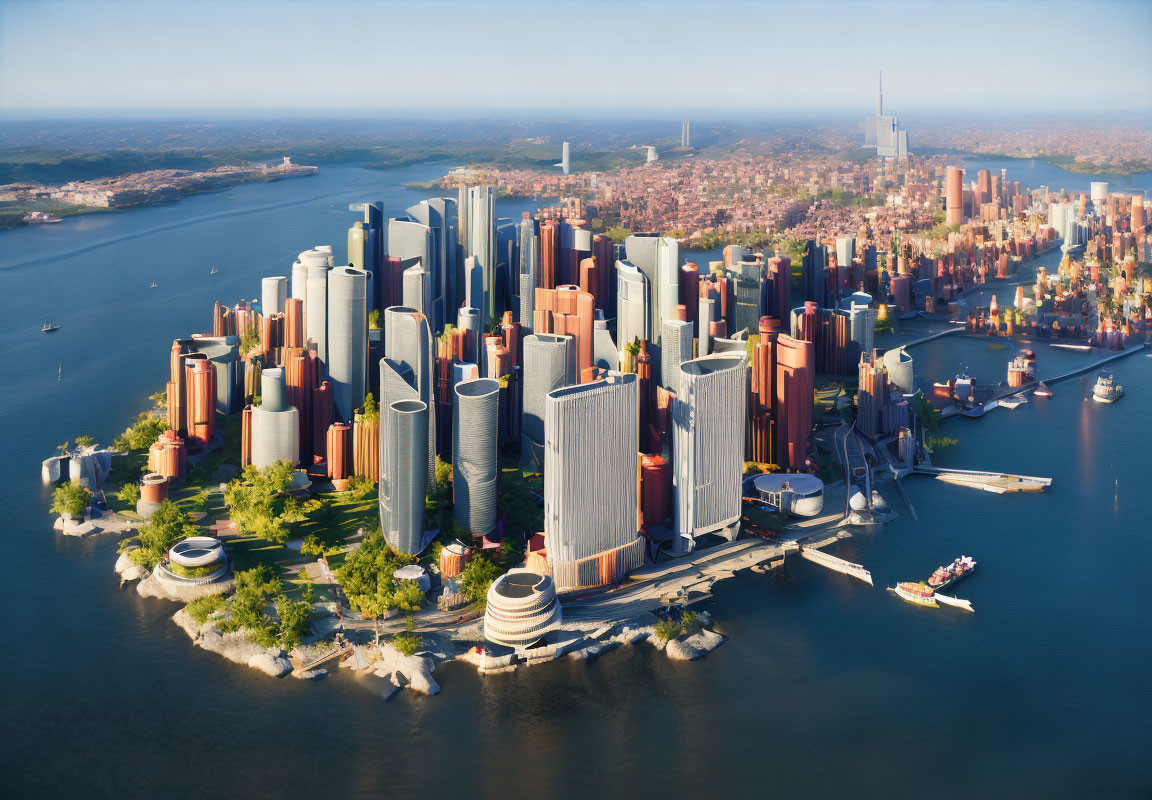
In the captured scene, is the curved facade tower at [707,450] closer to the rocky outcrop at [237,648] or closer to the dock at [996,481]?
the dock at [996,481]

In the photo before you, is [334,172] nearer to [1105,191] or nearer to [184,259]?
[184,259]

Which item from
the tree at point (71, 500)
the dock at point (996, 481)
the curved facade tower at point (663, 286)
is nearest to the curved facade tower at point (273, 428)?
the tree at point (71, 500)

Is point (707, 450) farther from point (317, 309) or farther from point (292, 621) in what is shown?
point (317, 309)

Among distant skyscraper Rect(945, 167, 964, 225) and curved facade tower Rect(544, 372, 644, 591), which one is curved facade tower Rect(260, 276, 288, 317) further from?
distant skyscraper Rect(945, 167, 964, 225)

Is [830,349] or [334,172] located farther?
[334,172]

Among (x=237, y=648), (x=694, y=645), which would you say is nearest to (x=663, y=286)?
(x=694, y=645)

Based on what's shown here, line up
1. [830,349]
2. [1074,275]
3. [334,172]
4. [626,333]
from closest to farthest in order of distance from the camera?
[626,333]
[830,349]
[1074,275]
[334,172]

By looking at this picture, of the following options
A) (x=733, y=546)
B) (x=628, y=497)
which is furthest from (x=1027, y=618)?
(x=628, y=497)

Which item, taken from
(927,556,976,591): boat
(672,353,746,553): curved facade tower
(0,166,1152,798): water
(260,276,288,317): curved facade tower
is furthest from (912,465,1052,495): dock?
(260,276,288,317): curved facade tower
